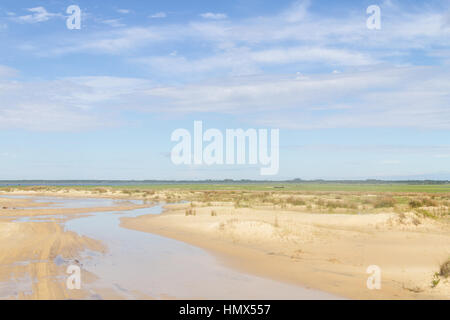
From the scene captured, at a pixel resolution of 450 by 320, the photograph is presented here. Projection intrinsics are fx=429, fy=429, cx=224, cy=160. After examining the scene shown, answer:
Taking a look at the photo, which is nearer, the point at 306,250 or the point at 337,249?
the point at 306,250

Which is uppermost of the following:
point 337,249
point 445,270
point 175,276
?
point 445,270

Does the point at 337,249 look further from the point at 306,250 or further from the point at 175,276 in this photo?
the point at 175,276

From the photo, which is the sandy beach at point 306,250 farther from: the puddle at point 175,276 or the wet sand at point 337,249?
the puddle at point 175,276

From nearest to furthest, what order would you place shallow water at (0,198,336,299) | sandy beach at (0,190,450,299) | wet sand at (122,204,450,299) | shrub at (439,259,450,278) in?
shallow water at (0,198,336,299), shrub at (439,259,450,278), sandy beach at (0,190,450,299), wet sand at (122,204,450,299)

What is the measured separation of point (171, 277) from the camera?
1156 centimetres

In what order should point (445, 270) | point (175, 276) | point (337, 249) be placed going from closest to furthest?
point (445, 270) < point (175, 276) < point (337, 249)

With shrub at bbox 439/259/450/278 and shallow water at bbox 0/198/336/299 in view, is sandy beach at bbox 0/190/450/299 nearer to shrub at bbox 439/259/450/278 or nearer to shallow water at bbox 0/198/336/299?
shrub at bbox 439/259/450/278

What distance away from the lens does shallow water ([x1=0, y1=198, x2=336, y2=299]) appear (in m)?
9.93

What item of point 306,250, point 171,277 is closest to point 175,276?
point 171,277

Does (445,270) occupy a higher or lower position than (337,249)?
higher

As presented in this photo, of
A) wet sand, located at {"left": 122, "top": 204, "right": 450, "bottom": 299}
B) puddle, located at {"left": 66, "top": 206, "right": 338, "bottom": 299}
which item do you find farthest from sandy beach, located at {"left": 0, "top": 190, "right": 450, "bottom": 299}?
puddle, located at {"left": 66, "top": 206, "right": 338, "bottom": 299}

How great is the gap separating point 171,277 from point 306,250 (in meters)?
6.51

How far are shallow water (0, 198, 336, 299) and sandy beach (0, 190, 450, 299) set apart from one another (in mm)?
507

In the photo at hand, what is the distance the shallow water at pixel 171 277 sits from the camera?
391 inches
